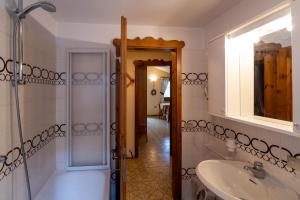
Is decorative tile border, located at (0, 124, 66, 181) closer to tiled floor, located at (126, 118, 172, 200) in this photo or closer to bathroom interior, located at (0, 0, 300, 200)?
bathroom interior, located at (0, 0, 300, 200)

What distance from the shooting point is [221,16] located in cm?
207

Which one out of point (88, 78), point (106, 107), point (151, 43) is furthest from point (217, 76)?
point (88, 78)

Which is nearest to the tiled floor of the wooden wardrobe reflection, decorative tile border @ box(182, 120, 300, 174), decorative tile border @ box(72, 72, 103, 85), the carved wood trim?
decorative tile border @ box(182, 120, 300, 174)

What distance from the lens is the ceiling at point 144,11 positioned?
1.78 meters

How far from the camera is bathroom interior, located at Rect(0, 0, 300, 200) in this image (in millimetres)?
1331

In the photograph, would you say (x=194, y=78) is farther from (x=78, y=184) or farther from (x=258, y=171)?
(x=78, y=184)

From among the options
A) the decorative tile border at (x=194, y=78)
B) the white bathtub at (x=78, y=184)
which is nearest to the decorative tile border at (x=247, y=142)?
the decorative tile border at (x=194, y=78)

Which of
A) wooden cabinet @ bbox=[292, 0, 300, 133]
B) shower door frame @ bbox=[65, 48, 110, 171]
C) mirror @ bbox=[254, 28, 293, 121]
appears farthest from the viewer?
shower door frame @ bbox=[65, 48, 110, 171]

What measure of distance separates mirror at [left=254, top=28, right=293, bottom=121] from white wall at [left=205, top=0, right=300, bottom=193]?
14 centimetres

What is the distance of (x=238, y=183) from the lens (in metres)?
1.51

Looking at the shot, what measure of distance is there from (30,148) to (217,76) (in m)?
1.74

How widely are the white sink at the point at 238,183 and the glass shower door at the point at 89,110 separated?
1.18 metres

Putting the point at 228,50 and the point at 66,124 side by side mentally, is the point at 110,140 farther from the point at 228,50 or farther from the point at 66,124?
the point at 228,50

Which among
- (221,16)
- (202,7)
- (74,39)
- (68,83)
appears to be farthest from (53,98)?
(221,16)
